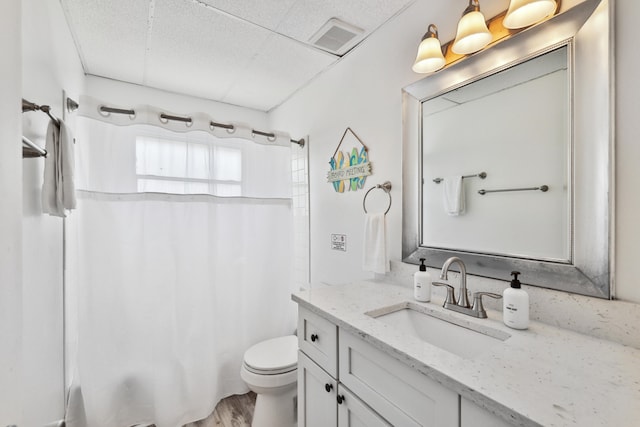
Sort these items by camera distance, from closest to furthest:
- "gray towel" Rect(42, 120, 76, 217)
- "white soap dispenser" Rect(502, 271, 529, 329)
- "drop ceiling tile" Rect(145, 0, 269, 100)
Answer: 1. "white soap dispenser" Rect(502, 271, 529, 329)
2. "gray towel" Rect(42, 120, 76, 217)
3. "drop ceiling tile" Rect(145, 0, 269, 100)

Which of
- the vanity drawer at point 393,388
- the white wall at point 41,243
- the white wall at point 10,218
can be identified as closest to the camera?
the white wall at point 10,218

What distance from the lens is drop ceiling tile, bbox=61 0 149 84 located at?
4.73 feet

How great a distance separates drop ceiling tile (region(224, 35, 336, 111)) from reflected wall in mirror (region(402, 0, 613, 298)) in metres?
0.83

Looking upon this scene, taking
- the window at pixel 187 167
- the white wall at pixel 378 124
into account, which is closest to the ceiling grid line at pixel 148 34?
the window at pixel 187 167

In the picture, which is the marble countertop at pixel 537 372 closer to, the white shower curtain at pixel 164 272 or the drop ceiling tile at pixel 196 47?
the white shower curtain at pixel 164 272

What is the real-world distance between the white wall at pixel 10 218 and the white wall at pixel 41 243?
58cm

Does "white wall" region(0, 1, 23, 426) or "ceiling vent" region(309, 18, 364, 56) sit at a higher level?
"ceiling vent" region(309, 18, 364, 56)

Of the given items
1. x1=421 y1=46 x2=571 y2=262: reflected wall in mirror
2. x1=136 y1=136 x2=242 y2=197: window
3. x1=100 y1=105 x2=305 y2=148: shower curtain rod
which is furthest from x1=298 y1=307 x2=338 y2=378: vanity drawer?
x1=100 y1=105 x2=305 y2=148: shower curtain rod

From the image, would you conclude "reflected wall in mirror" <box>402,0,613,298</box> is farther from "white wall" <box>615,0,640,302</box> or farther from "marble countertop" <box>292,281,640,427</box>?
"marble countertop" <box>292,281,640,427</box>

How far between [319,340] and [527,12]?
1.40 m

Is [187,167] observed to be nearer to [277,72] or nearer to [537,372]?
[277,72]

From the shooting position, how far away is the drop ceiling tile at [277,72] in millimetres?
1804

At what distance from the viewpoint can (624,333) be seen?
0.81 metres

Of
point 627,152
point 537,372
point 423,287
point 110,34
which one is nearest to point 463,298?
point 423,287
